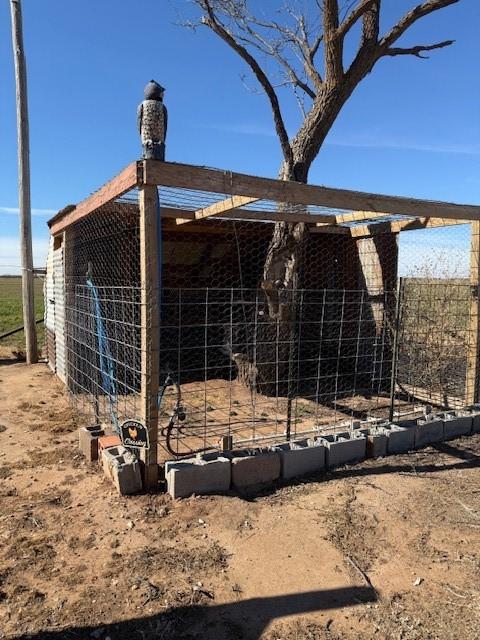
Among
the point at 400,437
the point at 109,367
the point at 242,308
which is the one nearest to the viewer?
the point at 400,437

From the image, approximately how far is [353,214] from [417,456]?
316 centimetres

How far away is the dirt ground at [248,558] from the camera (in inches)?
86.4

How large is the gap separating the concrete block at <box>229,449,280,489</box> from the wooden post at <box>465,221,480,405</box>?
2685mm

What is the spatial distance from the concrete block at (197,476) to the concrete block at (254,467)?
0.07 m

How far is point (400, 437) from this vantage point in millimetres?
4312

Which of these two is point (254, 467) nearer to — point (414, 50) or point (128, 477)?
point (128, 477)

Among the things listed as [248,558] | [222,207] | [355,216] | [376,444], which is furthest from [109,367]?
[355,216]

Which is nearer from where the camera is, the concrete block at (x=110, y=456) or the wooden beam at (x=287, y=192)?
the wooden beam at (x=287, y=192)

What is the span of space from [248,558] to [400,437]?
2.13m

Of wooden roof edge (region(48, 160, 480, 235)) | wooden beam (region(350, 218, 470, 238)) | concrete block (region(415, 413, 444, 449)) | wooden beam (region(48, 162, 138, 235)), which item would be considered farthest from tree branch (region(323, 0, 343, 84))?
concrete block (region(415, 413, 444, 449))

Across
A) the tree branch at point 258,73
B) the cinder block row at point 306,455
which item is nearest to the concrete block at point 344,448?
the cinder block row at point 306,455

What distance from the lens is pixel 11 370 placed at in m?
8.16

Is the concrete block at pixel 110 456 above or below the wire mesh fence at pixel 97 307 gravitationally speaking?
below

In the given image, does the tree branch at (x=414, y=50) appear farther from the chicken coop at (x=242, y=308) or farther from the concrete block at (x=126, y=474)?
the concrete block at (x=126, y=474)
